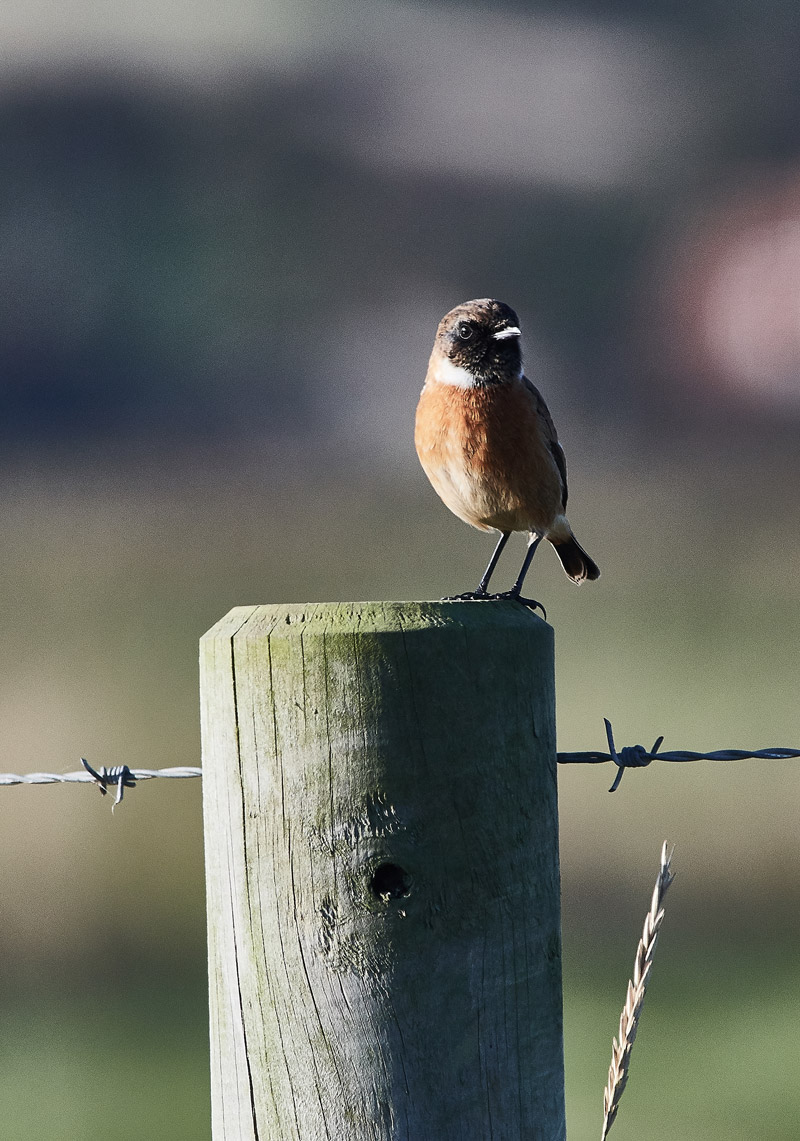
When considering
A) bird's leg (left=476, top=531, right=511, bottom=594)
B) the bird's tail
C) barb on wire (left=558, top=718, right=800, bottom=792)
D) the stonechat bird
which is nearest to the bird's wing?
the stonechat bird

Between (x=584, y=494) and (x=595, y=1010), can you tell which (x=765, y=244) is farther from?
(x=595, y=1010)

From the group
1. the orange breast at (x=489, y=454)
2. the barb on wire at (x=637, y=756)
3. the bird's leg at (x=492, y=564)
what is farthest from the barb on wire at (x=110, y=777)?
the orange breast at (x=489, y=454)

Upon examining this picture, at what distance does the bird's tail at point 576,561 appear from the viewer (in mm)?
4133

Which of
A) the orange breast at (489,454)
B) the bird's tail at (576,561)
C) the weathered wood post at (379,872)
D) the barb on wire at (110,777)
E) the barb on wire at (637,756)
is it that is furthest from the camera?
the bird's tail at (576,561)

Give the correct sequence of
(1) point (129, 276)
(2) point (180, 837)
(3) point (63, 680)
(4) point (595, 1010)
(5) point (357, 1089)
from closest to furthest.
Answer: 1. (5) point (357, 1089)
2. (4) point (595, 1010)
3. (2) point (180, 837)
4. (3) point (63, 680)
5. (1) point (129, 276)

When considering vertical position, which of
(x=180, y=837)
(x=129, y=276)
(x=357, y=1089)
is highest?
(x=129, y=276)

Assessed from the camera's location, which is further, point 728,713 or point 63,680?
point 728,713

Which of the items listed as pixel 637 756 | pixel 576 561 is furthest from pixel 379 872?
pixel 576 561

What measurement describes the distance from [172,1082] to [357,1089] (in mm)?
4283

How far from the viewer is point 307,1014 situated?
1368 millimetres

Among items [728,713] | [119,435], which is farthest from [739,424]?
[119,435]

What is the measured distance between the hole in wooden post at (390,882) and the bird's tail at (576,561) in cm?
280

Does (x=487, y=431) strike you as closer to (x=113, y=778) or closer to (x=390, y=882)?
(x=113, y=778)

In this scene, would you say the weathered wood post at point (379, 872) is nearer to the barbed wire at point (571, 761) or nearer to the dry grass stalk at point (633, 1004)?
the dry grass stalk at point (633, 1004)
